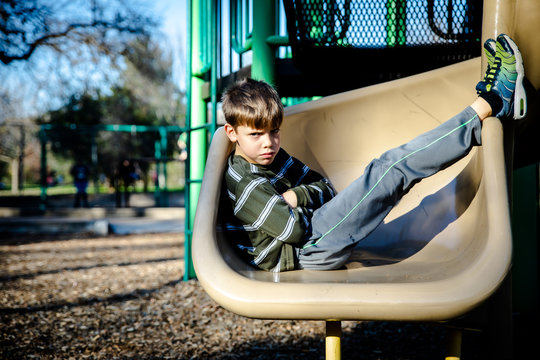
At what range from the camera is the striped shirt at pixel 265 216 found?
4.42ft

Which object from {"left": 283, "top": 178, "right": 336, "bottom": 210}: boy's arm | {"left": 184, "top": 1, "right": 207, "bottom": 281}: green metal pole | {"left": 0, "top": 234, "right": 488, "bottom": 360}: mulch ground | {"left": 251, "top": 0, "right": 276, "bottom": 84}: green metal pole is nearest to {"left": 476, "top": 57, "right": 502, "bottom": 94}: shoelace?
{"left": 283, "top": 178, "right": 336, "bottom": 210}: boy's arm

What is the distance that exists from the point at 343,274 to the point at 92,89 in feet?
56.2

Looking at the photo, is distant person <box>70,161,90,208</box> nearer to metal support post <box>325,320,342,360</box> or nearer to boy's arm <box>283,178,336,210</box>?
boy's arm <box>283,178,336,210</box>

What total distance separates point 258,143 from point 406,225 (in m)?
0.63

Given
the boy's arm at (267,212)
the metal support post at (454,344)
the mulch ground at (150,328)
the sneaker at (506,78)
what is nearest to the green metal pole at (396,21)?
the sneaker at (506,78)

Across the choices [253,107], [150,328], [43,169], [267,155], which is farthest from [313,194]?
[43,169]

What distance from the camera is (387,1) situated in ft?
7.12

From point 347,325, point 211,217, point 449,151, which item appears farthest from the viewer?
point 347,325

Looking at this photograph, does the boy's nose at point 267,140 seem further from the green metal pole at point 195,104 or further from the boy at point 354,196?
the green metal pole at point 195,104

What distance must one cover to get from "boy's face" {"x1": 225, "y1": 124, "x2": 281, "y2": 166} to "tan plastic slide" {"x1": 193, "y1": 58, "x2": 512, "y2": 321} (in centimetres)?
7

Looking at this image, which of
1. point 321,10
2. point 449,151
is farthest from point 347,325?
point 321,10

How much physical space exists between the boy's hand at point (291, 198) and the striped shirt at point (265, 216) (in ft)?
0.04

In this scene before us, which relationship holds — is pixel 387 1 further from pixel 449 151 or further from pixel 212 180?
pixel 212 180

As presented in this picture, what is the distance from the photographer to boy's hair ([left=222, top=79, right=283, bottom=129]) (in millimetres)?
1485
